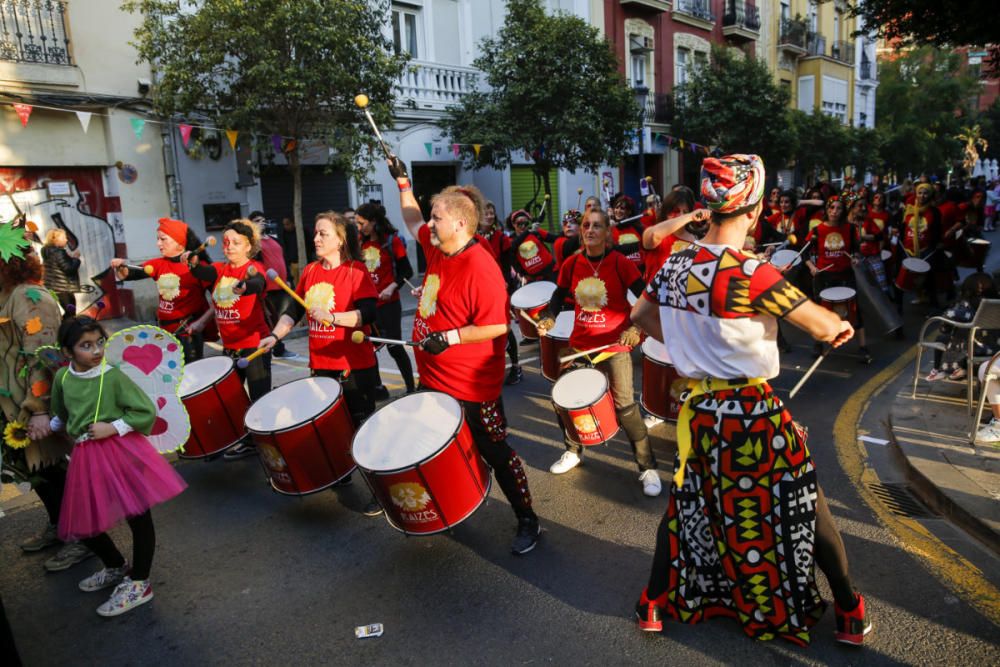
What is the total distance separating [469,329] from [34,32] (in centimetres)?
1062

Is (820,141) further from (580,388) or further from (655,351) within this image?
(580,388)

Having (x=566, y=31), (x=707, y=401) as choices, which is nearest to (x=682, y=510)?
(x=707, y=401)

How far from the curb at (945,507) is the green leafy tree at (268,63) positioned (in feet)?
31.1

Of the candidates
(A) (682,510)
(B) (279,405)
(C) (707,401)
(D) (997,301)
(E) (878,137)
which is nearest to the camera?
(C) (707,401)

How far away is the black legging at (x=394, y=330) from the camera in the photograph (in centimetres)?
685

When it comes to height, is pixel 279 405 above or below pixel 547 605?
above

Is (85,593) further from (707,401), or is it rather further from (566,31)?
(566,31)

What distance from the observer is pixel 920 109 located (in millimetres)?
37219

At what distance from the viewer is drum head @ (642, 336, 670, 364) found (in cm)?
507

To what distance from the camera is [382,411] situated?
3.86m

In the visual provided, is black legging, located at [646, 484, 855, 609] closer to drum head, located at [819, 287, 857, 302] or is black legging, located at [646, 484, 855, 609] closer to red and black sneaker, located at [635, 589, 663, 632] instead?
red and black sneaker, located at [635, 589, 663, 632]

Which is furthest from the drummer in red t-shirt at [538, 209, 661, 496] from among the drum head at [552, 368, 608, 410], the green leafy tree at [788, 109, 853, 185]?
the green leafy tree at [788, 109, 853, 185]

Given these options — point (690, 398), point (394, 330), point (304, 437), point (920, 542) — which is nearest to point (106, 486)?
point (304, 437)

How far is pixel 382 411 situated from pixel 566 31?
13246mm
